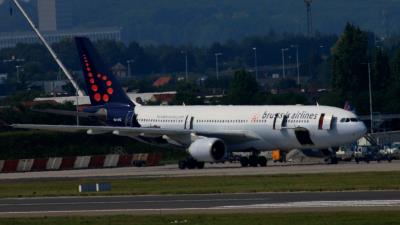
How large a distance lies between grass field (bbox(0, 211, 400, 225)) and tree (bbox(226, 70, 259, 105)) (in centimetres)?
9542

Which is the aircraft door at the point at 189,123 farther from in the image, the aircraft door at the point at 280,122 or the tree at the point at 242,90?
the tree at the point at 242,90

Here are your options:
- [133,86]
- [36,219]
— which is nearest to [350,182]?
[36,219]

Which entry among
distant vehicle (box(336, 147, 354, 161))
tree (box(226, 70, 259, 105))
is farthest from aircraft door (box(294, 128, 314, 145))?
tree (box(226, 70, 259, 105))

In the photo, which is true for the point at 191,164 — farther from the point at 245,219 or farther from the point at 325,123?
the point at 245,219

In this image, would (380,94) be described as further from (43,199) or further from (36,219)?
(36,219)

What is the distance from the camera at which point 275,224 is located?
4644 centimetres

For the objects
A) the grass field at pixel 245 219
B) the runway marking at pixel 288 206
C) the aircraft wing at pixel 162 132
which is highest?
the aircraft wing at pixel 162 132

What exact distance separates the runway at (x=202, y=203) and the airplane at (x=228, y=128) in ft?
92.5

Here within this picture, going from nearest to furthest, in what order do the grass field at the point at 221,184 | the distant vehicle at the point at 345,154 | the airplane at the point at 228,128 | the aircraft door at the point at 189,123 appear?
the grass field at the point at 221,184
the airplane at the point at 228,128
the aircraft door at the point at 189,123
the distant vehicle at the point at 345,154

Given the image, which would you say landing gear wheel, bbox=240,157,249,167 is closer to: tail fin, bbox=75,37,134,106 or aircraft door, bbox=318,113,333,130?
aircraft door, bbox=318,113,333,130

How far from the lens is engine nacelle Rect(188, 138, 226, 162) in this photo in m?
88.8

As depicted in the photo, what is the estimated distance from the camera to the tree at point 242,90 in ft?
482

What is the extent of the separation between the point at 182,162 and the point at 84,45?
1391 centimetres

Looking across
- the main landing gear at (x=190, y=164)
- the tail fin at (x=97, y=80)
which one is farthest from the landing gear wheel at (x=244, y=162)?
the tail fin at (x=97, y=80)
